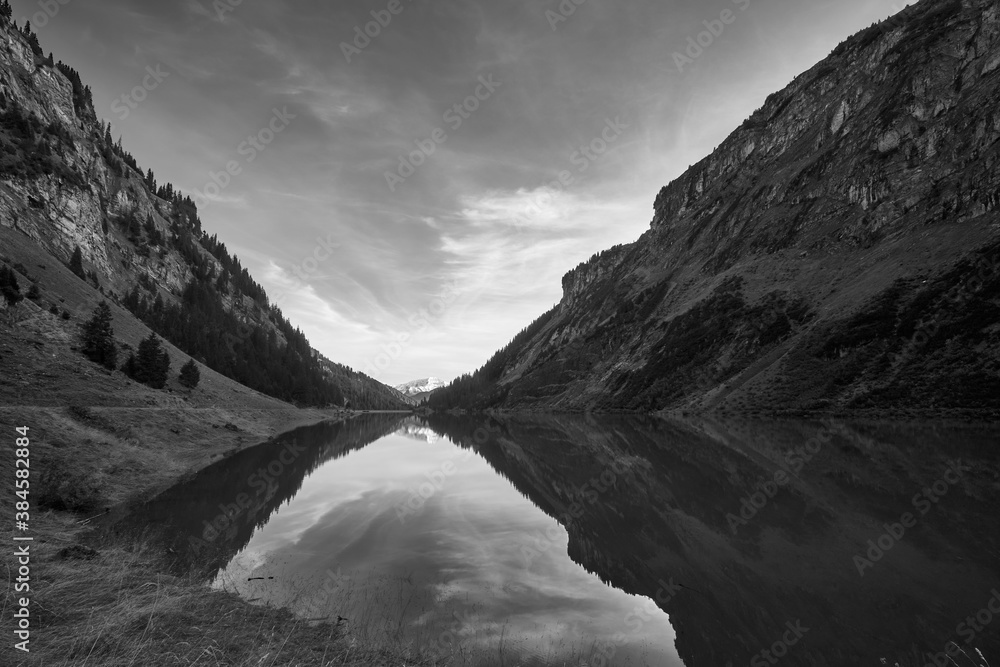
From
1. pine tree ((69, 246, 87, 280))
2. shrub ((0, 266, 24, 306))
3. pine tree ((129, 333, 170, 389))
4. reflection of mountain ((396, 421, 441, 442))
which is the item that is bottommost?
reflection of mountain ((396, 421, 441, 442))

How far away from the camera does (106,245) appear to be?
97.3 meters

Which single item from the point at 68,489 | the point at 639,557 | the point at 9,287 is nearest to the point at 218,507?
the point at 68,489

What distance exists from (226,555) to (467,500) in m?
12.7

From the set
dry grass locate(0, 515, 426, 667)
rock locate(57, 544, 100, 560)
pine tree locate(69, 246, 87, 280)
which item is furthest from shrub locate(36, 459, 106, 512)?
pine tree locate(69, 246, 87, 280)

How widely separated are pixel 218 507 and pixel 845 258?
106820 millimetres

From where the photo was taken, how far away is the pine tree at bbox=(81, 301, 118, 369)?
149 feet

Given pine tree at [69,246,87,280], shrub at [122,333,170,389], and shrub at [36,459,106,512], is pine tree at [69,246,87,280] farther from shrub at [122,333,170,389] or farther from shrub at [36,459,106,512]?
shrub at [36,459,106,512]

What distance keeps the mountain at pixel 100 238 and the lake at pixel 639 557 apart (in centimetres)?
4466

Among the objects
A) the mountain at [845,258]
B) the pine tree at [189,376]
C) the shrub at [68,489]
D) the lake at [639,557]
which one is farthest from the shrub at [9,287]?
the mountain at [845,258]

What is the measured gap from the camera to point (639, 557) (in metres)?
14.9

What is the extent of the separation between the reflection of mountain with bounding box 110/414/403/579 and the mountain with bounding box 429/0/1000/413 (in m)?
62.7

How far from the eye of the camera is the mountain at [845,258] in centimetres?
5759

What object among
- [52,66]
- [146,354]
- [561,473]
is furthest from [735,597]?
[52,66]

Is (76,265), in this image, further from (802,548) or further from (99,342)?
(802,548)
